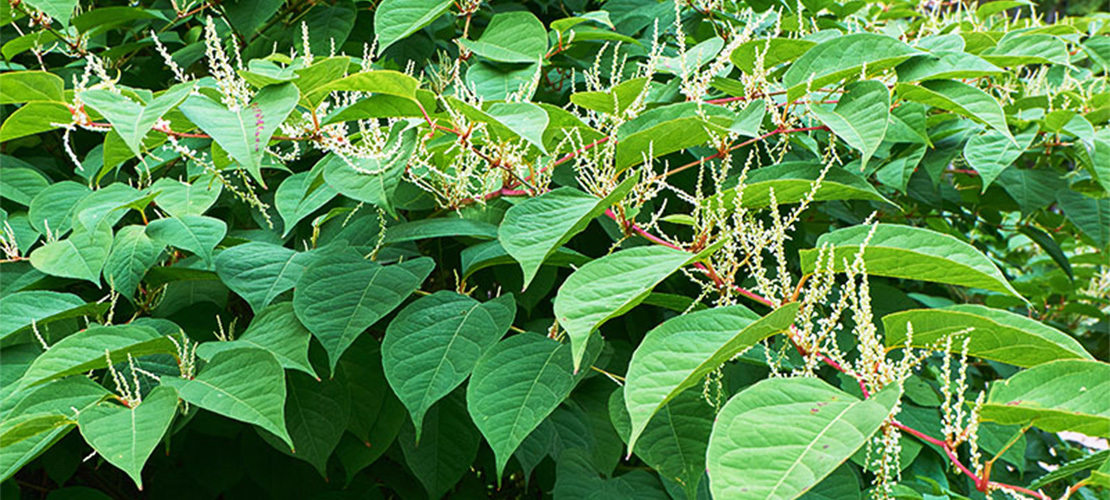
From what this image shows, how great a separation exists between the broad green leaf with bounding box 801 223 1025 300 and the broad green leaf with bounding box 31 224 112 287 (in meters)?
0.94

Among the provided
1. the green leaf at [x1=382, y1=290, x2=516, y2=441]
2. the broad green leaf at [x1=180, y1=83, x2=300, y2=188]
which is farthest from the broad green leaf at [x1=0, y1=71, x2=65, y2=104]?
the green leaf at [x1=382, y1=290, x2=516, y2=441]

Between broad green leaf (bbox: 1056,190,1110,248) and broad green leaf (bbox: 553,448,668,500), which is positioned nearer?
broad green leaf (bbox: 553,448,668,500)

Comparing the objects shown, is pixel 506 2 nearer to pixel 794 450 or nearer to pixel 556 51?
pixel 556 51

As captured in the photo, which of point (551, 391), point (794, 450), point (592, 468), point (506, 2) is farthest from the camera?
point (506, 2)

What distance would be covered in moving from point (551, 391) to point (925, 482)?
802mm

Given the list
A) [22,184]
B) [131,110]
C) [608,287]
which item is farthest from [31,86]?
[608,287]

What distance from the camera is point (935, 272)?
896 millimetres

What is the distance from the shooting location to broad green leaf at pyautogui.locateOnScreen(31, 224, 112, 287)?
Answer: 121 centimetres

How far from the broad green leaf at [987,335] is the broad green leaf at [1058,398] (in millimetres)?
48

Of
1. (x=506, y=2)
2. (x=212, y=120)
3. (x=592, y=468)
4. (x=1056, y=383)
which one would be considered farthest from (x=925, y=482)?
(x=506, y=2)

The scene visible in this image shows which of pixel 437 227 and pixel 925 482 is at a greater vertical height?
pixel 437 227

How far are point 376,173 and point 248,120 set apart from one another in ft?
0.59

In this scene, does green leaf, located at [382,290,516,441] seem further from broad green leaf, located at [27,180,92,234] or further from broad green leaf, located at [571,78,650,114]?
broad green leaf, located at [27,180,92,234]

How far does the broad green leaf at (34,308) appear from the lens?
1.17 meters
